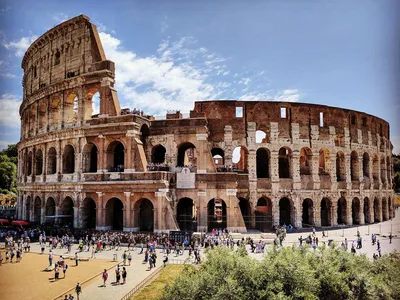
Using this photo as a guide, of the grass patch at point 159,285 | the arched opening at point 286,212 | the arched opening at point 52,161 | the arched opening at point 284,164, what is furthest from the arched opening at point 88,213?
the arched opening at point 284,164

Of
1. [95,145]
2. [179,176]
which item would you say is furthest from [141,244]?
[95,145]

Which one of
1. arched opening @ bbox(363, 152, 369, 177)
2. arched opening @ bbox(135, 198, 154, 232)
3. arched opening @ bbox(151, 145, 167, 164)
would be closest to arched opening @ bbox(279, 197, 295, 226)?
arched opening @ bbox(363, 152, 369, 177)

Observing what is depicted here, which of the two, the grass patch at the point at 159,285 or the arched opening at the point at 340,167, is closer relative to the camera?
the grass patch at the point at 159,285

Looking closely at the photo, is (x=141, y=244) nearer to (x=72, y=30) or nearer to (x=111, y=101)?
(x=111, y=101)

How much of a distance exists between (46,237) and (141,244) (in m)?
8.93

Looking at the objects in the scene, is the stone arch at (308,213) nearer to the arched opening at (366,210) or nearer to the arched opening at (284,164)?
the arched opening at (284,164)

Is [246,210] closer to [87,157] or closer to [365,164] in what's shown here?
[87,157]

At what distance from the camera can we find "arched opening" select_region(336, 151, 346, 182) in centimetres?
3362

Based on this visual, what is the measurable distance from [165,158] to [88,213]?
28.1 feet

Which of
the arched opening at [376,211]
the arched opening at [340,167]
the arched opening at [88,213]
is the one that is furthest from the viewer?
the arched opening at [376,211]

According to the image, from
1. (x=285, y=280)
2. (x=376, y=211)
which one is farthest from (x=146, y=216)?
(x=376, y=211)

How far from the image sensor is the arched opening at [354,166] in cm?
3489

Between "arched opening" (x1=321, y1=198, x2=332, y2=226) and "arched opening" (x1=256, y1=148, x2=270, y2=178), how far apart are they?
22.5ft

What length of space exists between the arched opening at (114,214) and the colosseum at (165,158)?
10 cm
